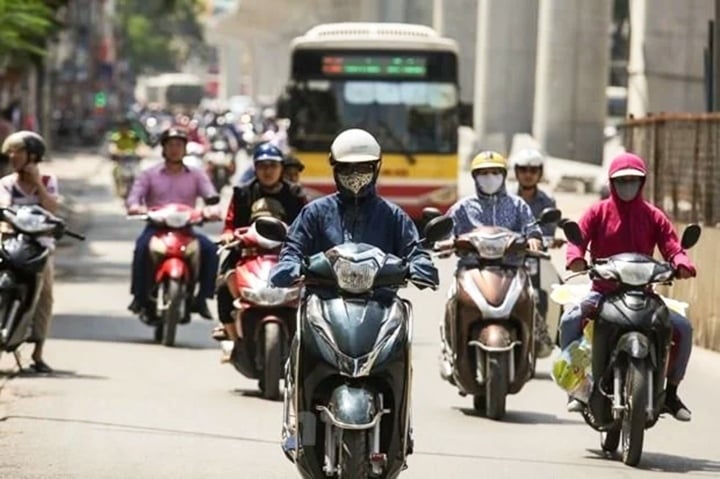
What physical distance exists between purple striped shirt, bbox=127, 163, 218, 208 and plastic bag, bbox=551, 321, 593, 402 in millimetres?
6388

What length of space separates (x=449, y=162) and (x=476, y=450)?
23258mm

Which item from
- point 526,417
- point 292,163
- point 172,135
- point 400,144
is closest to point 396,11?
point 400,144

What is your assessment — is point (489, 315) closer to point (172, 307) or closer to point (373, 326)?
point (373, 326)

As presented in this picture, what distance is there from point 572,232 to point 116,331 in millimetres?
9318

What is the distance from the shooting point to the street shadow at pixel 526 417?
14.3 meters

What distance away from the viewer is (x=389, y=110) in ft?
117

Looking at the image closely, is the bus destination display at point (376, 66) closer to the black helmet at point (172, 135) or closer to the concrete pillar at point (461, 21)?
the black helmet at point (172, 135)

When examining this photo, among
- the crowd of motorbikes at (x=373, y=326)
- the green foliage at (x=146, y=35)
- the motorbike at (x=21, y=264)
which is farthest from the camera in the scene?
the green foliage at (x=146, y=35)

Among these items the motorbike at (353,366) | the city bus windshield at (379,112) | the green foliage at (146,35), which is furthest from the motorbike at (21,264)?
the green foliage at (146,35)

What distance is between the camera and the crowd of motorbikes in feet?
31.2

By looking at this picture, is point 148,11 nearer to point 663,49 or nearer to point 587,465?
point 663,49

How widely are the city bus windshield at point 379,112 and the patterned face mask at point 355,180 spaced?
2565 centimetres

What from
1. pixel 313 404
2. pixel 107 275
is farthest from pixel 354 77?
pixel 313 404

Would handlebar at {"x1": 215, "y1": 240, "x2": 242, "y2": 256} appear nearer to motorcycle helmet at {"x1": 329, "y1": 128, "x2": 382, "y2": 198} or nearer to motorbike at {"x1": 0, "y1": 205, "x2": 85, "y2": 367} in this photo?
motorbike at {"x1": 0, "y1": 205, "x2": 85, "y2": 367}
